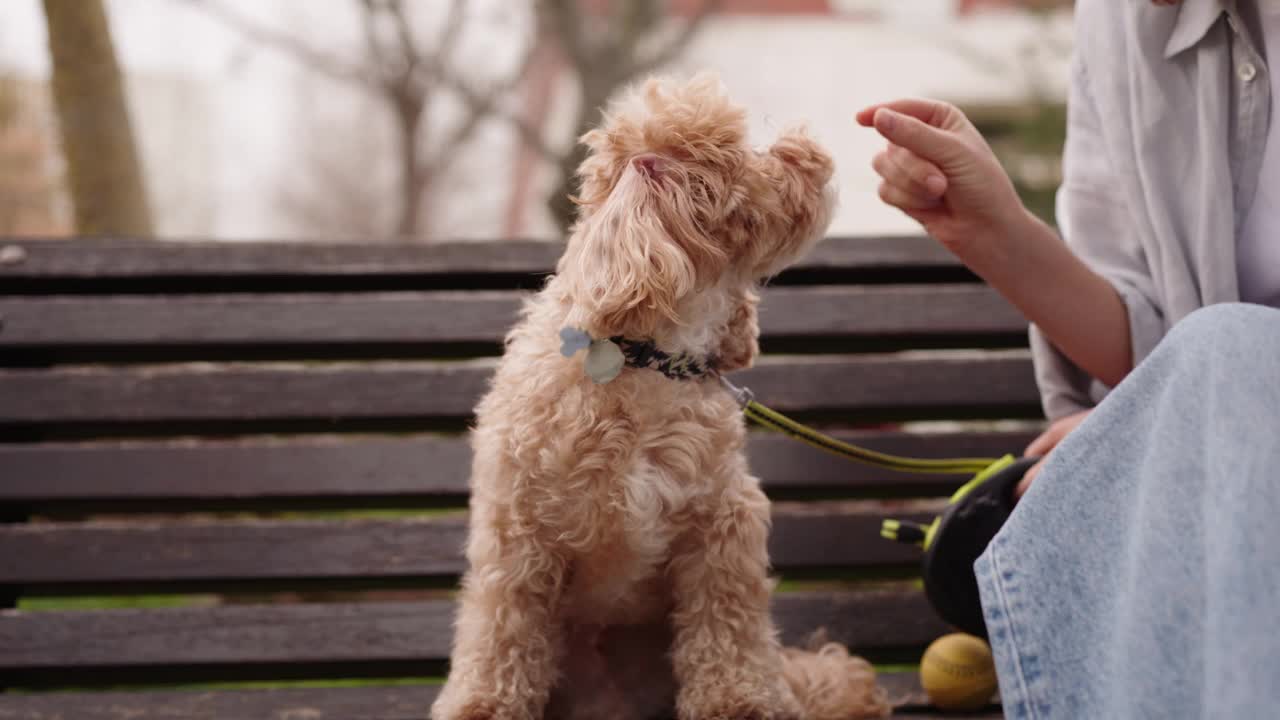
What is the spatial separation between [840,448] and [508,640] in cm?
75

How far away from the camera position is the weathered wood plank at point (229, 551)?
2270mm

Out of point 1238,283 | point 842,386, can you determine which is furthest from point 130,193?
point 1238,283

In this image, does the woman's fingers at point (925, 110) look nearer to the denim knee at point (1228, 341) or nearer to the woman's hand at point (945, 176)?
the woman's hand at point (945, 176)

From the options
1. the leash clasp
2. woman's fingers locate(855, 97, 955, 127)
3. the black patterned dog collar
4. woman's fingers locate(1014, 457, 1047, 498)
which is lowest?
woman's fingers locate(1014, 457, 1047, 498)

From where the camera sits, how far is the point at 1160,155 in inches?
75.9

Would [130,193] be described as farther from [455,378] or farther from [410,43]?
[410,43]

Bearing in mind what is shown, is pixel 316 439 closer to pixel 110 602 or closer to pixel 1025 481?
pixel 110 602

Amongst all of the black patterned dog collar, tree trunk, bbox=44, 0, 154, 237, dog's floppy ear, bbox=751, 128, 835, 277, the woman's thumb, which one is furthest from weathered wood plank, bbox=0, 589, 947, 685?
tree trunk, bbox=44, 0, 154, 237

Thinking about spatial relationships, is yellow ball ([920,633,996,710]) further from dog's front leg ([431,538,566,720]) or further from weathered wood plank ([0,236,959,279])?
weathered wood plank ([0,236,959,279])

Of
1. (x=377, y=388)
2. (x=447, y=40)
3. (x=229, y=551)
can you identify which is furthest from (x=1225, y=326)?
(x=447, y=40)

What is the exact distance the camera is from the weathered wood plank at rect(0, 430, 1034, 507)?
231 centimetres

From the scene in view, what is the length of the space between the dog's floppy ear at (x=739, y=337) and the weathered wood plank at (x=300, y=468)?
630 mm

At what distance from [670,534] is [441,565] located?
32.0 inches

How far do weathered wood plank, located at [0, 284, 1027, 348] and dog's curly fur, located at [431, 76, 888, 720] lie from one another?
2.10ft
